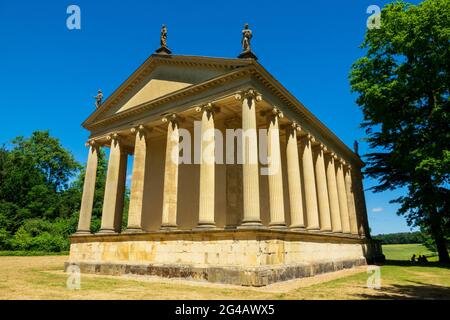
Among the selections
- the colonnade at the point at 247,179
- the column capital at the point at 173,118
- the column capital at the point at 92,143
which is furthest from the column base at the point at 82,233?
the column capital at the point at 173,118

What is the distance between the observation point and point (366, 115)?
2678 centimetres

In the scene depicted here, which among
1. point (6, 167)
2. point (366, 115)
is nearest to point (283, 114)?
point (366, 115)

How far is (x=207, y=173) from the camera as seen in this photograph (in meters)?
15.9

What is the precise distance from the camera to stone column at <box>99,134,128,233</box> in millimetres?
20186

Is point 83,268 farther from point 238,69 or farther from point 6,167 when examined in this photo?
point 6,167

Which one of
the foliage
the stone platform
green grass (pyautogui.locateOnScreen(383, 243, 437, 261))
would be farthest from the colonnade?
green grass (pyautogui.locateOnScreen(383, 243, 437, 261))

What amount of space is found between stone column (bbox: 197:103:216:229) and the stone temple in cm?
5

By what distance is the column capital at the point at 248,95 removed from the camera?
15.7m

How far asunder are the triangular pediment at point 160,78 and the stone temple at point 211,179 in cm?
8

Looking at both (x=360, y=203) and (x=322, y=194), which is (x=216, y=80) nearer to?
(x=322, y=194)

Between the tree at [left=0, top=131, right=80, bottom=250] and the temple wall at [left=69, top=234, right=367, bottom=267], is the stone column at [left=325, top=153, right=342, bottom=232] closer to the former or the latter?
the temple wall at [left=69, top=234, right=367, bottom=267]

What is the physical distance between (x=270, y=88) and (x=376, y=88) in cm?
1077

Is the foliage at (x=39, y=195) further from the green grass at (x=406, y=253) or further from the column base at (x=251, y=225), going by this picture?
the green grass at (x=406, y=253)
